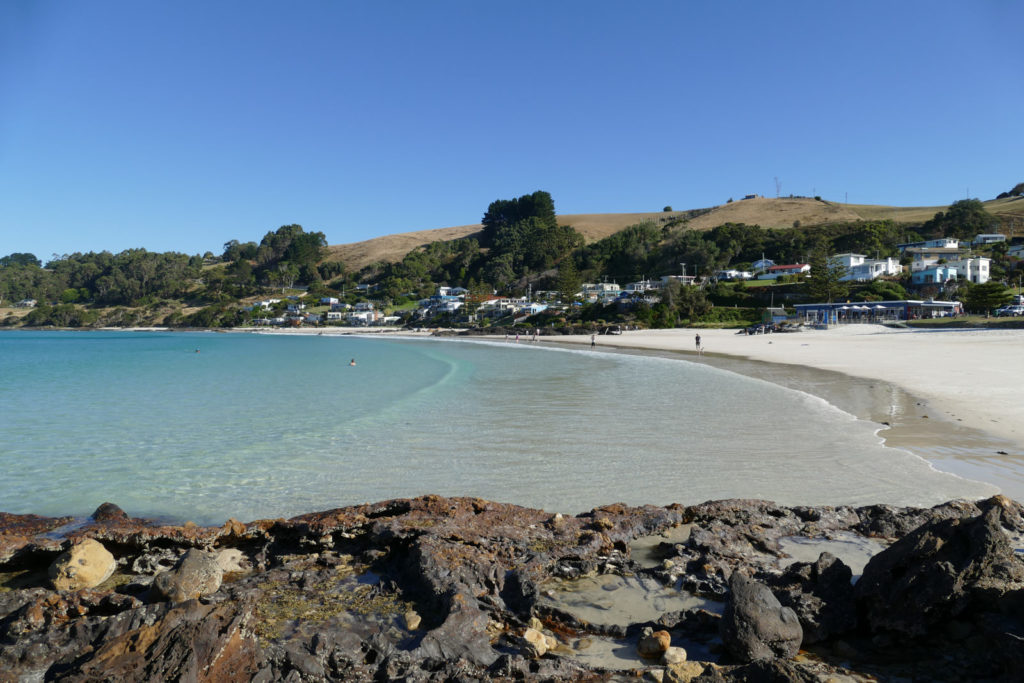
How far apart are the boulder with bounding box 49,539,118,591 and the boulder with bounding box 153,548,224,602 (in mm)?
688

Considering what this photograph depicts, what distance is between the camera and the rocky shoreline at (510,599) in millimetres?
3189

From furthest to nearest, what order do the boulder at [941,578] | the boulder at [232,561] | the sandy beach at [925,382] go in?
the sandy beach at [925,382] < the boulder at [232,561] < the boulder at [941,578]

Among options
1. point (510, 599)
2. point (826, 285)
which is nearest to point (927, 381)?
point (510, 599)

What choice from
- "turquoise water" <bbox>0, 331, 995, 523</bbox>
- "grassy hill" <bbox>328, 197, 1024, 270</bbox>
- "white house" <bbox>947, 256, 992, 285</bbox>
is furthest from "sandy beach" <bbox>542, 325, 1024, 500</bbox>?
"grassy hill" <bbox>328, 197, 1024, 270</bbox>

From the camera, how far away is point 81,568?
4457 mm

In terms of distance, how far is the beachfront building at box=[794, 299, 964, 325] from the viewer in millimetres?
56750

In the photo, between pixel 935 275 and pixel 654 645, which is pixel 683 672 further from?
pixel 935 275

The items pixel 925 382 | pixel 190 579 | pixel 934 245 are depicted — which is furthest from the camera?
pixel 934 245

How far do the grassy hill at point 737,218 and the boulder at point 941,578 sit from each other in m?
131

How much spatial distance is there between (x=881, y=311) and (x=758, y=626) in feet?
225

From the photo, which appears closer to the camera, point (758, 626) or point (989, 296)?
point (758, 626)

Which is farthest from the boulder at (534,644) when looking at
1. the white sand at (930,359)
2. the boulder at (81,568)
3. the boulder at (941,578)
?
the white sand at (930,359)

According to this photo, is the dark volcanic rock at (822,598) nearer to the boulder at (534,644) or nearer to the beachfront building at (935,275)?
the boulder at (534,644)

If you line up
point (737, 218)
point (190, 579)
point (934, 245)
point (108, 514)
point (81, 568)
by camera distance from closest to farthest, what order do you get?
point (190, 579)
point (81, 568)
point (108, 514)
point (934, 245)
point (737, 218)
